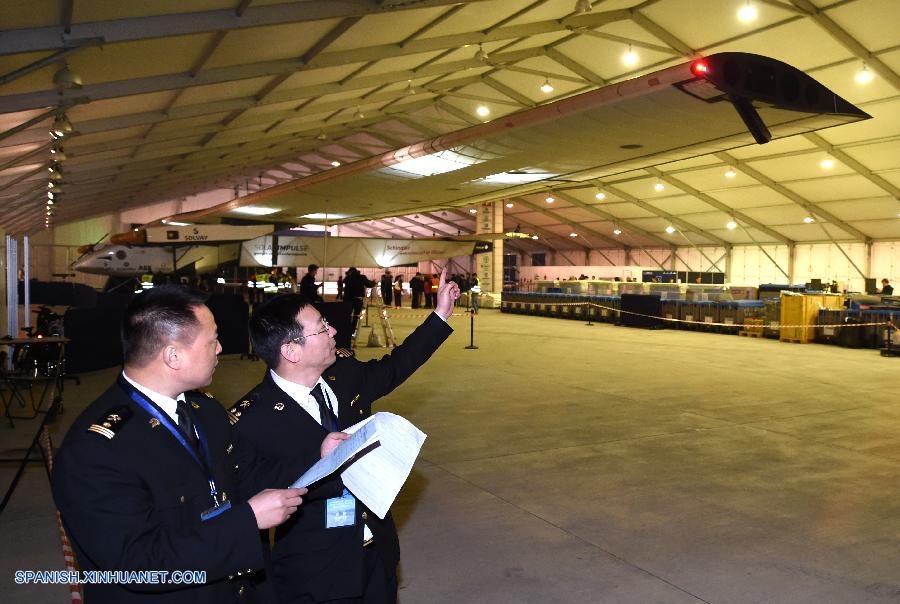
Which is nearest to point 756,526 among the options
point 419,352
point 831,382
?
point 419,352

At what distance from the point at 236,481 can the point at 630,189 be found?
29.8 meters

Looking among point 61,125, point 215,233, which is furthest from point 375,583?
point 215,233

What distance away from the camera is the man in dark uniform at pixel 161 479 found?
Answer: 56.2 inches

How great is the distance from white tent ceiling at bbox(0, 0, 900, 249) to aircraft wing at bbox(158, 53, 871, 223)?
1.71 m

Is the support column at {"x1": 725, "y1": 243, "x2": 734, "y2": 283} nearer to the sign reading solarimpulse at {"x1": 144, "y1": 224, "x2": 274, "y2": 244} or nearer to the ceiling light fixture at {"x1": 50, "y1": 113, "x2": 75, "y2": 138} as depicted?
the sign reading solarimpulse at {"x1": 144, "y1": 224, "x2": 274, "y2": 244}

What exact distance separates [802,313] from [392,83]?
447 inches

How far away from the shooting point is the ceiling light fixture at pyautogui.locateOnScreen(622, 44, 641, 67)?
48.4ft

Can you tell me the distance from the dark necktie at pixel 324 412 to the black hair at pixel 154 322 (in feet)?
2.44

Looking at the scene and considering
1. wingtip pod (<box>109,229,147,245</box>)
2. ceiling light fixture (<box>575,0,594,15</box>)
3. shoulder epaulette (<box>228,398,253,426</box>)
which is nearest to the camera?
shoulder epaulette (<box>228,398,253,426</box>)

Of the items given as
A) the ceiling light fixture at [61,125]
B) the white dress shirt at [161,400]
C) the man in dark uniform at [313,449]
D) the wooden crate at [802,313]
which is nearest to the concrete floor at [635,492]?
the man in dark uniform at [313,449]

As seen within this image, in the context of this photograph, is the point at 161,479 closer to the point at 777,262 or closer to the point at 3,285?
the point at 3,285

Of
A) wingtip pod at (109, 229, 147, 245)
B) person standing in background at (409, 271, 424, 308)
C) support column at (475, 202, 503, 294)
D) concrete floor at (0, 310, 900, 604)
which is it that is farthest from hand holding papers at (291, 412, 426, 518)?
support column at (475, 202, 503, 294)

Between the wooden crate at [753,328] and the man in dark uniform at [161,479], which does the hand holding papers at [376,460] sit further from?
the wooden crate at [753,328]

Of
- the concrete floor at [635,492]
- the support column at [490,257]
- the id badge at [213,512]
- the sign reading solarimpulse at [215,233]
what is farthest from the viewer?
the support column at [490,257]
